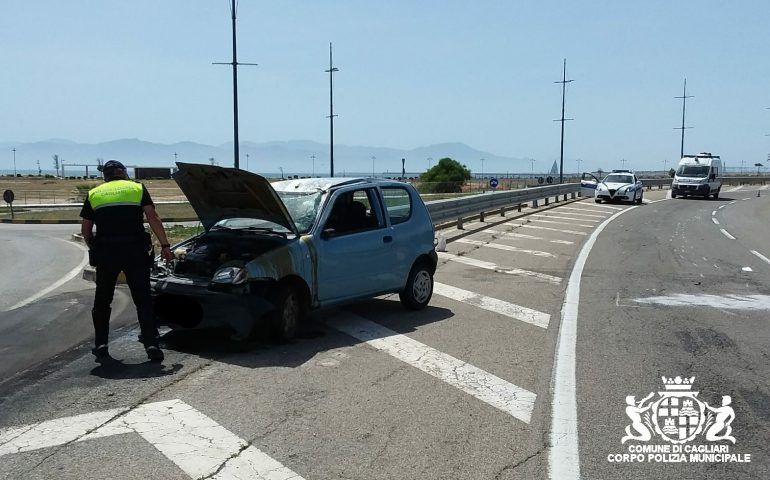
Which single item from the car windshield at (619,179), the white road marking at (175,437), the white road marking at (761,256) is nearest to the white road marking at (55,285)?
the white road marking at (175,437)

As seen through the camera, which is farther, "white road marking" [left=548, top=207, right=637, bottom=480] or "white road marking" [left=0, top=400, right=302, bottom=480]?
"white road marking" [left=548, top=207, right=637, bottom=480]

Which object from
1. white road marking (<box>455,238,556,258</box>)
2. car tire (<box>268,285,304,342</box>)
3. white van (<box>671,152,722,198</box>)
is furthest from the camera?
white van (<box>671,152,722,198</box>)

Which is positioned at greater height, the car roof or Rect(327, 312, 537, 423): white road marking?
the car roof

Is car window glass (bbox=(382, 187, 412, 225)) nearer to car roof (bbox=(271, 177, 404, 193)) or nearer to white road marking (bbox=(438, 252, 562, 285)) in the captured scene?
car roof (bbox=(271, 177, 404, 193))

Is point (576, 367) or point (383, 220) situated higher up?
point (383, 220)

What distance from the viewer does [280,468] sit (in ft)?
13.6

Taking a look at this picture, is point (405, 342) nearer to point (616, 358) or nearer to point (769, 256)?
point (616, 358)

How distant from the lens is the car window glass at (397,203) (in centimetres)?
866

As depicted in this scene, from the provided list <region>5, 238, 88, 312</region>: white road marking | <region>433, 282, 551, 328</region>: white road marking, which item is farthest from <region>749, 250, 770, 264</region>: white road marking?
<region>5, 238, 88, 312</region>: white road marking

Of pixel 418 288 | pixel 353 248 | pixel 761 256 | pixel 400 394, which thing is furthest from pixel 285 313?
pixel 761 256

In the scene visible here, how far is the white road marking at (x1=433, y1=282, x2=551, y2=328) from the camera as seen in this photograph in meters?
8.58

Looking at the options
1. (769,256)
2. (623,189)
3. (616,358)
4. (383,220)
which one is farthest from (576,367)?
(623,189)

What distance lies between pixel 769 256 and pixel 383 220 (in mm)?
11136

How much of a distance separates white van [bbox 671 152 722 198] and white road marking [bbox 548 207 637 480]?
36.7 metres
